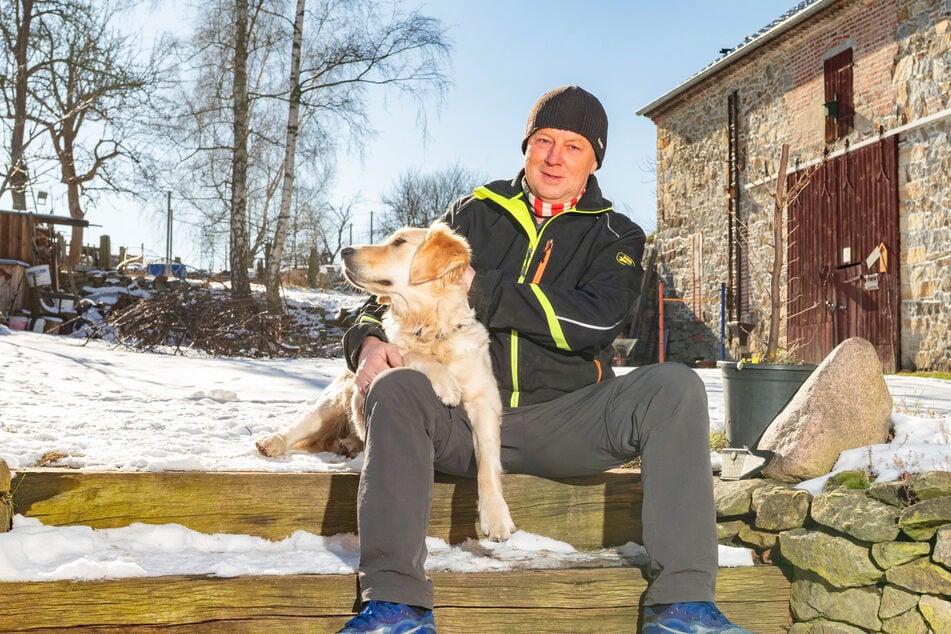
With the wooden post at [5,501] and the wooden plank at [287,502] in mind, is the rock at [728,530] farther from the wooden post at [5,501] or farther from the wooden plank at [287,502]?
the wooden post at [5,501]

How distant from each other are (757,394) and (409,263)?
1851 millimetres

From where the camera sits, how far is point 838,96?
11445 mm

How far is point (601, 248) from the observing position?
8.34 feet

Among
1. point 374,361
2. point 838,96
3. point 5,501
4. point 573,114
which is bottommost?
point 5,501

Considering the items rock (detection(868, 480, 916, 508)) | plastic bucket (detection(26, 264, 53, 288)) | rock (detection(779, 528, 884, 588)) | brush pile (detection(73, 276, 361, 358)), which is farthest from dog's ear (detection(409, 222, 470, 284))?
plastic bucket (detection(26, 264, 53, 288))

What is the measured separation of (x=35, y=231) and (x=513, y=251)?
593 inches

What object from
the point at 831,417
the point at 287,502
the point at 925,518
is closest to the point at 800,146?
the point at 831,417

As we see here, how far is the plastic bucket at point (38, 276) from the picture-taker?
44.8 ft

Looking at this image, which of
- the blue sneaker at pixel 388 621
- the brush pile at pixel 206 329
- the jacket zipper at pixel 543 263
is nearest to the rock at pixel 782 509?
the jacket zipper at pixel 543 263

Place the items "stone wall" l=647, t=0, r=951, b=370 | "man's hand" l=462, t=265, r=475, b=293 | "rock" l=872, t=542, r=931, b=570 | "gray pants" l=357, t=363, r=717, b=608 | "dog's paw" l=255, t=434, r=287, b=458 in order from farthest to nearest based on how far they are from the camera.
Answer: "stone wall" l=647, t=0, r=951, b=370
"dog's paw" l=255, t=434, r=287, b=458
"man's hand" l=462, t=265, r=475, b=293
"rock" l=872, t=542, r=931, b=570
"gray pants" l=357, t=363, r=717, b=608

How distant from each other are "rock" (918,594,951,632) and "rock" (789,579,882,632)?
0.39 ft

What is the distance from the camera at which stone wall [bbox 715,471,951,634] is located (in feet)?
7.16

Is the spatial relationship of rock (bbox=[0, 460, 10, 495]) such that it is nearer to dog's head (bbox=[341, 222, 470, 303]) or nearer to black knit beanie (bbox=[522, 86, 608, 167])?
dog's head (bbox=[341, 222, 470, 303])

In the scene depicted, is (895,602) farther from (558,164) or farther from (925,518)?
(558,164)
